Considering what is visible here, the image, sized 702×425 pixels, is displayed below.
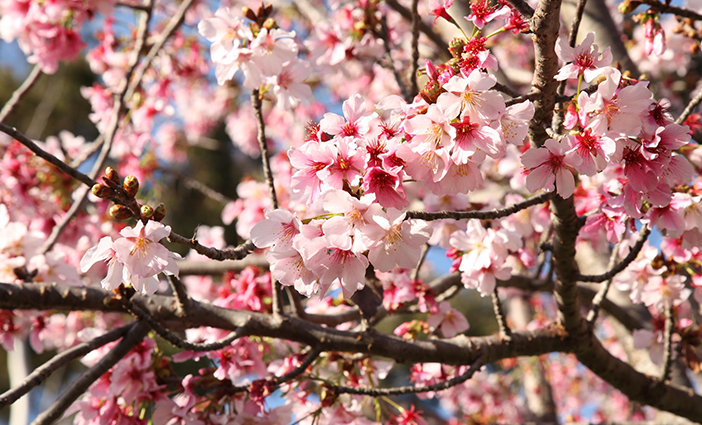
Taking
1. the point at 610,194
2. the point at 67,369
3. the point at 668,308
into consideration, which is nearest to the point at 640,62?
the point at 668,308

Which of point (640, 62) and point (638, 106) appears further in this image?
point (640, 62)

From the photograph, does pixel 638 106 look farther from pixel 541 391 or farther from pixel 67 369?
pixel 67 369

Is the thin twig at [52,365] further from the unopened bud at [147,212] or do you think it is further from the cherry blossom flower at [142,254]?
the unopened bud at [147,212]

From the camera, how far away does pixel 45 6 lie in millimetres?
2340

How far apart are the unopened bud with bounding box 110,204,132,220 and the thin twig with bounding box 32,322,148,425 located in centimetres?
57

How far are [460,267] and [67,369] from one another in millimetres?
9578

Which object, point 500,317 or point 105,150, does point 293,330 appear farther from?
point 105,150

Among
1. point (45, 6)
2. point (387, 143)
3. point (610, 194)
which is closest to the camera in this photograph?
point (387, 143)

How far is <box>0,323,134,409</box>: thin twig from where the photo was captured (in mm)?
1171

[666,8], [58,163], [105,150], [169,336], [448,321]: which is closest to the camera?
[58,163]

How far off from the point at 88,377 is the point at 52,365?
0.30ft

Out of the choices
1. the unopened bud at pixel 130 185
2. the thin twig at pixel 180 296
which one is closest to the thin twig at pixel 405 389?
the thin twig at pixel 180 296

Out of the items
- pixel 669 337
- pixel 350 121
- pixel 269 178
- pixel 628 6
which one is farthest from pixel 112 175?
pixel 669 337

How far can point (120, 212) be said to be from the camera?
0.93m
